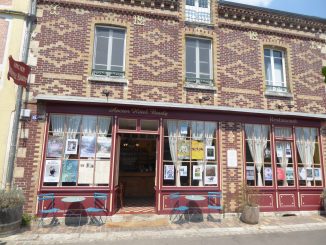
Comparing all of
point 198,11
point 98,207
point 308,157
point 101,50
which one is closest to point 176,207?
point 98,207

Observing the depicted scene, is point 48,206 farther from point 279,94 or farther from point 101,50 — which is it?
point 279,94

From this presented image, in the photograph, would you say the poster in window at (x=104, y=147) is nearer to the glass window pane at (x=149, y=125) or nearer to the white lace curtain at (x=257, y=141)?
the glass window pane at (x=149, y=125)

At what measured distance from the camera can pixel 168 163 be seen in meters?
7.44

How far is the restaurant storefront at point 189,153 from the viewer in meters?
6.88

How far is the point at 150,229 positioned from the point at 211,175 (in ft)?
8.69

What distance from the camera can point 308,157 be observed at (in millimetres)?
8516

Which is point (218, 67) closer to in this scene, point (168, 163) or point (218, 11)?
point (218, 11)

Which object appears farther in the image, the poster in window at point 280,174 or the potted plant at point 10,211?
the poster in window at point 280,174

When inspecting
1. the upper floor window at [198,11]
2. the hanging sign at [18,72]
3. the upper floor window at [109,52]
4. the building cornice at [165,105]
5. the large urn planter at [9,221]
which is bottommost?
the large urn planter at [9,221]

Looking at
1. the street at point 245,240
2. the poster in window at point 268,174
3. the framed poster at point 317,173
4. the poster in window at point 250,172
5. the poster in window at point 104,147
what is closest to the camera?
the street at point 245,240

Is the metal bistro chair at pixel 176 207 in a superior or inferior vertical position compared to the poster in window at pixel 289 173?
inferior

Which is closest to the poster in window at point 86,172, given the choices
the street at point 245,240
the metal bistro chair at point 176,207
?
the street at point 245,240

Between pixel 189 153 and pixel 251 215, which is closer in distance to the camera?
pixel 251 215

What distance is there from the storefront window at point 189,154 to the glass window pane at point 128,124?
1019 mm
